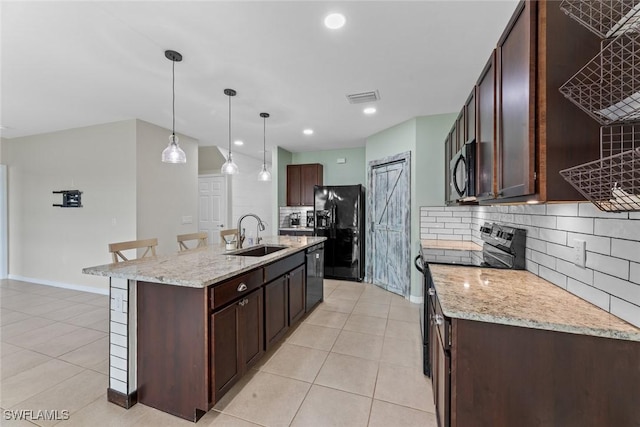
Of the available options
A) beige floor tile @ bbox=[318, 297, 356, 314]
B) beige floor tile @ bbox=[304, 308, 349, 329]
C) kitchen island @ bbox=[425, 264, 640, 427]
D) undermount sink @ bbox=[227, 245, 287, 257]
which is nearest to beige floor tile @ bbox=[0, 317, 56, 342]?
undermount sink @ bbox=[227, 245, 287, 257]

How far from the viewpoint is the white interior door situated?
19.2ft

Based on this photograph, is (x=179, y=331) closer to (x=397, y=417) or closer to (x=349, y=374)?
(x=349, y=374)

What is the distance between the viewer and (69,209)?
168 inches

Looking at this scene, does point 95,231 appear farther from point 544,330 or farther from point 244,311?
point 544,330

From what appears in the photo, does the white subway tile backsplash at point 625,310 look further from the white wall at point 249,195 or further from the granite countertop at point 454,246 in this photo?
the white wall at point 249,195

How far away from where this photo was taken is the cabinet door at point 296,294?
8.84 feet

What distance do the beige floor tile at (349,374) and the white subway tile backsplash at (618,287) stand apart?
4.93ft

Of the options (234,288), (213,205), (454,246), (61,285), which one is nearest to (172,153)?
(234,288)

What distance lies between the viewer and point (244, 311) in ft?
6.34

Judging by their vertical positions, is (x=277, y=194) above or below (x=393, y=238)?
above

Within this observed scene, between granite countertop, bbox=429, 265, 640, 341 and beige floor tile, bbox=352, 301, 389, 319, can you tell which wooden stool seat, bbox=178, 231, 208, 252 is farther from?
granite countertop, bbox=429, 265, 640, 341

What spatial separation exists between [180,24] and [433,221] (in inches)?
136

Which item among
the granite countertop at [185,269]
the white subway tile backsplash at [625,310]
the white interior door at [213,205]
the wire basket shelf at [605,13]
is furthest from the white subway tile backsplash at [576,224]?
the white interior door at [213,205]

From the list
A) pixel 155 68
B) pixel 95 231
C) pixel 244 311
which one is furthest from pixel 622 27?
pixel 95 231
